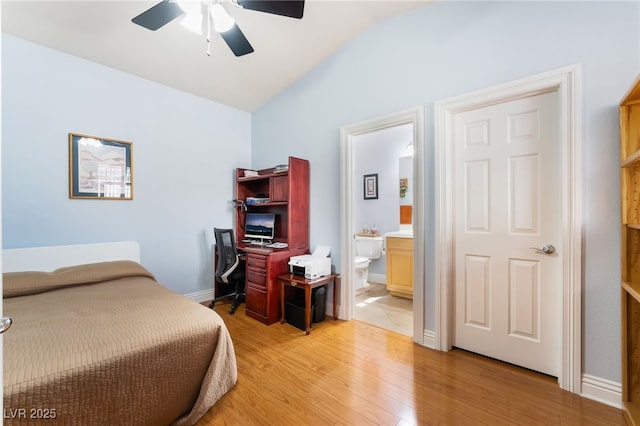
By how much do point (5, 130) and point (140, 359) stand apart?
8.24ft

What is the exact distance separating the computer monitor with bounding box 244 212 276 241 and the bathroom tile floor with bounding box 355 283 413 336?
140 centimetres

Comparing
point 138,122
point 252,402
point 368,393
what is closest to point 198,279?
point 138,122

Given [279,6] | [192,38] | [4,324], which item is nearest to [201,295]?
[192,38]

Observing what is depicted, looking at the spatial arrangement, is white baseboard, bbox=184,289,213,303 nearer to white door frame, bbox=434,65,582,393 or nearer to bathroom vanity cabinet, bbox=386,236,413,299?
bathroom vanity cabinet, bbox=386,236,413,299

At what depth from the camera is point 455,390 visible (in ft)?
6.62

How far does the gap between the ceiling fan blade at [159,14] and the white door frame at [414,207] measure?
1.73 m

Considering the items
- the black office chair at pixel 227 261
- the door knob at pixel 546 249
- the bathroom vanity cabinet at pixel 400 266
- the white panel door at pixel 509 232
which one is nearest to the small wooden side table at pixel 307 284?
the black office chair at pixel 227 261

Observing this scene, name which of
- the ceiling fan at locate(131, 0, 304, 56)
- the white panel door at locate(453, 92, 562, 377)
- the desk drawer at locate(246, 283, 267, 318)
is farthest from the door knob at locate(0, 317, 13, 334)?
the white panel door at locate(453, 92, 562, 377)

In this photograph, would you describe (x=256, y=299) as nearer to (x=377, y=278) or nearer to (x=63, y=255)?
(x=63, y=255)

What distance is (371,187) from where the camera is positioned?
4773 millimetres

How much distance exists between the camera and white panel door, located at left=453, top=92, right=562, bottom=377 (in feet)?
7.02

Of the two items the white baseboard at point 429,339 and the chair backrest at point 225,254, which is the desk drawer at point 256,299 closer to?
the chair backrest at point 225,254

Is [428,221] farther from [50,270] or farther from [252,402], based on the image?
[50,270]

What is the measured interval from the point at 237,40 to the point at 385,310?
119 inches
